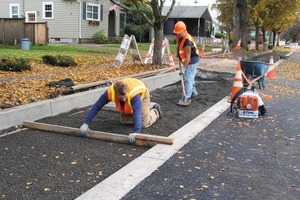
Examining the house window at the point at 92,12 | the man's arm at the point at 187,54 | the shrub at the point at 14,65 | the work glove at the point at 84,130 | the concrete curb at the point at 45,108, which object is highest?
the house window at the point at 92,12

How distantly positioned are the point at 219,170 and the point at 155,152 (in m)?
0.93

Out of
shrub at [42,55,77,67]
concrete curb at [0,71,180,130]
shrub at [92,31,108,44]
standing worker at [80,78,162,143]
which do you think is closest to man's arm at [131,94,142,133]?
standing worker at [80,78,162,143]

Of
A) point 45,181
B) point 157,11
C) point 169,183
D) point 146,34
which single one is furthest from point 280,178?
point 146,34

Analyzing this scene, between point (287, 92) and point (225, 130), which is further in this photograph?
point (287, 92)

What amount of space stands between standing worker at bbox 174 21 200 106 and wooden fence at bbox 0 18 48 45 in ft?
57.0

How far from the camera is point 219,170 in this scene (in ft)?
15.1

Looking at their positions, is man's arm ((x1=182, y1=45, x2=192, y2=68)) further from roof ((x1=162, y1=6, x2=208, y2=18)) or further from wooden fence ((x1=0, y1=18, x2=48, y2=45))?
roof ((x1=162, y1=6, x2=208, y2=18))

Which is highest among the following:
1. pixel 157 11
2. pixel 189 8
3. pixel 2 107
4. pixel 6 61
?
pixel 189 8

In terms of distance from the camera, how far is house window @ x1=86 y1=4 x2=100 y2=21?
31156 mm

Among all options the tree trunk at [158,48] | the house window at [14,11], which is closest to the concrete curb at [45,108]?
the tree trunk at [158,48]

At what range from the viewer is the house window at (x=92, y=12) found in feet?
102

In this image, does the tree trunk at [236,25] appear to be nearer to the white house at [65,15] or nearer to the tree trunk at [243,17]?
the tree trunk at [243,17]

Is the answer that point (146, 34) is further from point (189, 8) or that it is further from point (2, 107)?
point (2, 107)

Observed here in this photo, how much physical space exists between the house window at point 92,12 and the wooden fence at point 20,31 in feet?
23.7
